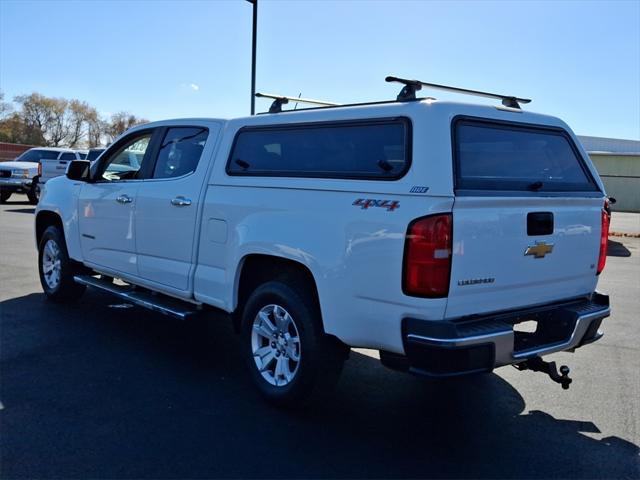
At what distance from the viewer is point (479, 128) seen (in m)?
3.70

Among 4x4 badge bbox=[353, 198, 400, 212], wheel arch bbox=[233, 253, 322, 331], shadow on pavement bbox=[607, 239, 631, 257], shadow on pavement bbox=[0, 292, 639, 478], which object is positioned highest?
4x4 badge bbox=[353, 198, 400, 212]

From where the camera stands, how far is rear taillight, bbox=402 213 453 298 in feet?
10.4

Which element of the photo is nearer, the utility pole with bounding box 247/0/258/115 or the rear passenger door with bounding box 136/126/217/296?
the rear passenger door with bounding box 136/126/217/296

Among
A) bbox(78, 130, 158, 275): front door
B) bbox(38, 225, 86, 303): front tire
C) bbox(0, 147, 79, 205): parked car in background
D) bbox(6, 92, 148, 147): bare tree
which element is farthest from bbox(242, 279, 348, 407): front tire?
bbox(6, 92, 148, 147): bare tree

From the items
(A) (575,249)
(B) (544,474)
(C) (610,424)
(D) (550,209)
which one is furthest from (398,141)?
(C) (610,424)

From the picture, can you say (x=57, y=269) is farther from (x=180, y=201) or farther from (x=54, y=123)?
(x=54, y=123)

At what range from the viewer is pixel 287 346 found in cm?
404

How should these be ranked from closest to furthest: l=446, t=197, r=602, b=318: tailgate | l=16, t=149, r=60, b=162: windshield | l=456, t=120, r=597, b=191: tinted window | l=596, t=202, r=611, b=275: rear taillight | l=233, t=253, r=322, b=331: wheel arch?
l=446, t=197, r=602, b=318: tailgate, l=456, t=120, r=597, b=191: tinted window, l=233, t=253, r=322, b=331: wheel arch, l=596, t=202, r=611, b=275: rear taillight, l=16, t=149, r=60, b=162: windshield

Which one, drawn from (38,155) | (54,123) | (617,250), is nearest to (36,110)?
(54,123)

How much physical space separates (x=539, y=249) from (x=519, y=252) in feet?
0.69

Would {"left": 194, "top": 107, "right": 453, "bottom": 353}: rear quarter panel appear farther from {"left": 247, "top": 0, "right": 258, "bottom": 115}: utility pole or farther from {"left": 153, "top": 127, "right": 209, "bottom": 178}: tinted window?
{"left": 247, "top": 0, "right": 258, "bottom": 115}: utility pole

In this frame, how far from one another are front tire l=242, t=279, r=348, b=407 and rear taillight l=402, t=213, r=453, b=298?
0.85m

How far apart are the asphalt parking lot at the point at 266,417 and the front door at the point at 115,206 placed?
29.7 inches

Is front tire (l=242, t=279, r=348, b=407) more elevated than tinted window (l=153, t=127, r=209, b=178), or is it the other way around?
tinted window (l=153, t=127, r=209, b=178)
